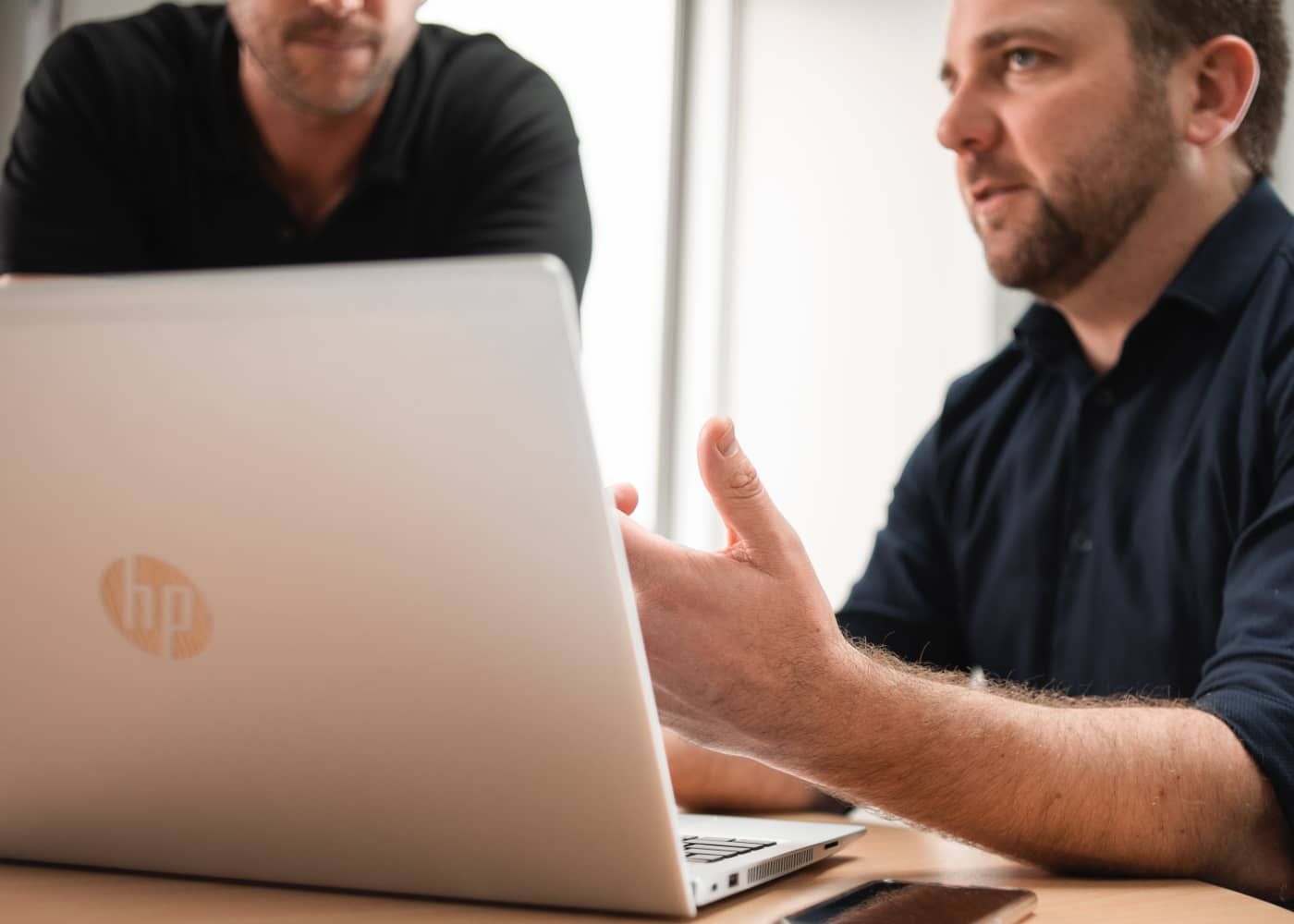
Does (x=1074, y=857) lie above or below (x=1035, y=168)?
below

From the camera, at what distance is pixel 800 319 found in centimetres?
256

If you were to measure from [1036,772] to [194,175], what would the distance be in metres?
1.27

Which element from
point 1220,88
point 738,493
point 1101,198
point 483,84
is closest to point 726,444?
point 738,493

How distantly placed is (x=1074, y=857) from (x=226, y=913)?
0.44 m

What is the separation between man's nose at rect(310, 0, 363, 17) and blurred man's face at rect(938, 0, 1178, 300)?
0.75 metres

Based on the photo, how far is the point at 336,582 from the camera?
19.3 inches

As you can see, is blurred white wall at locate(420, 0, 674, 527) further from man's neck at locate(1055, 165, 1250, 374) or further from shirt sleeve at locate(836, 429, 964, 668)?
man's neck at locate(1055, 165, 1250, 374)

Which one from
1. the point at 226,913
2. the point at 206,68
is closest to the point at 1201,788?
the point at 226,913

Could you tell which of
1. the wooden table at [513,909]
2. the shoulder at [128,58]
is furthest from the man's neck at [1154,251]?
the shoulder at [128,58]

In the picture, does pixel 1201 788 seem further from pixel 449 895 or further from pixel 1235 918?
pixel 449 895

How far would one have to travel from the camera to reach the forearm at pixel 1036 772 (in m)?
0.67

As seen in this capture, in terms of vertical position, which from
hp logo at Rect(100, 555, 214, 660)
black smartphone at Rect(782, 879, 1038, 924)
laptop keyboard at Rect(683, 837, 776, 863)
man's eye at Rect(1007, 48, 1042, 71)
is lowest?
laptop keyboard at Rect(683, 837, 776, 863)

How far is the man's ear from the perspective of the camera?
134 centimetres

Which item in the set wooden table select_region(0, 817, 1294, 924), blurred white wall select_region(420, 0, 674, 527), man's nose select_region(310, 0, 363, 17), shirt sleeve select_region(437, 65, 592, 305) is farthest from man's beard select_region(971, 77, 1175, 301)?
blurred white wall select_region(420, 0, 674, 527)
